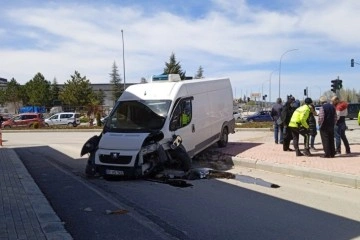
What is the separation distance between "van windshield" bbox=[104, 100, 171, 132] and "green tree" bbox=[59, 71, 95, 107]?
6330 centimetres

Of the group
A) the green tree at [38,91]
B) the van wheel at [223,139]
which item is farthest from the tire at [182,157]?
the green tree at [38,91]

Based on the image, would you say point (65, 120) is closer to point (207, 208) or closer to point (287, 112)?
point (287, 112)

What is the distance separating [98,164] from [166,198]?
9.95 ft

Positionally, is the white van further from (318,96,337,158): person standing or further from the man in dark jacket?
(318,96,337,158): person standing

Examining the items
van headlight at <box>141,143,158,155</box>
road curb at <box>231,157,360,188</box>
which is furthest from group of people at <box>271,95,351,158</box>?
van headlight at <box>141,143,158,155</box>

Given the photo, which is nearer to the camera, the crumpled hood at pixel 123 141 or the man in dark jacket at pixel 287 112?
the crumpled hood at pixel 123 141

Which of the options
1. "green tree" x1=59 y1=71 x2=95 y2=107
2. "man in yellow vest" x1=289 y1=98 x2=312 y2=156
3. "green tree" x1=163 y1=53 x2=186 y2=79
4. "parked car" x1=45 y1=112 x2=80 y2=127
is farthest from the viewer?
"green tree" x1=59 y1=71 x2=95 y2=107

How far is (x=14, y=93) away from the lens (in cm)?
8831

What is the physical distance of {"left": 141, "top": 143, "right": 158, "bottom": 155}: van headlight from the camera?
1078cm

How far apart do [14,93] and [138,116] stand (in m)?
82.1

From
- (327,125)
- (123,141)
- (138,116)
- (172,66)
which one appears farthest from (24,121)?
(327,125)

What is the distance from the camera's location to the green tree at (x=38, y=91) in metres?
82.9

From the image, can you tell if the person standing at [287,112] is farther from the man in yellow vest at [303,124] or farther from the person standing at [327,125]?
the person standing at [327,125]

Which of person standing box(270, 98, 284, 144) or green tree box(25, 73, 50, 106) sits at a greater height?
green tree box(25, 73, 50, 106)
